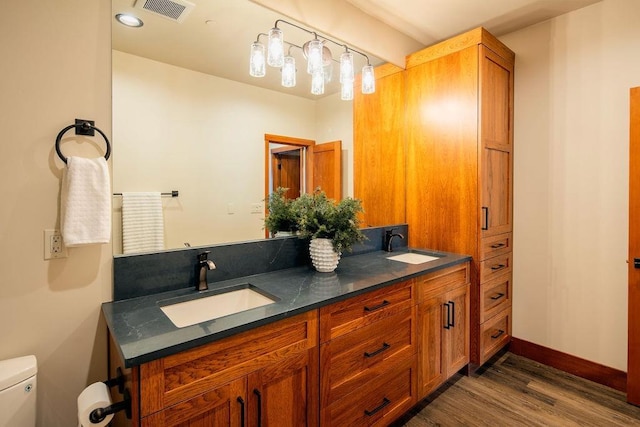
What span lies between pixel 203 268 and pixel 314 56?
143 centimetres

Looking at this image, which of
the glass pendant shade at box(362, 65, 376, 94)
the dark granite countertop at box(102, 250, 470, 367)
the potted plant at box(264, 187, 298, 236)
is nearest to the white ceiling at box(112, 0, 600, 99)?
the glass pendant shade at box(362, 65, 376, 94)

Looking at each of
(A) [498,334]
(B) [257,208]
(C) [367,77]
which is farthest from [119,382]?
(A) [498,334]

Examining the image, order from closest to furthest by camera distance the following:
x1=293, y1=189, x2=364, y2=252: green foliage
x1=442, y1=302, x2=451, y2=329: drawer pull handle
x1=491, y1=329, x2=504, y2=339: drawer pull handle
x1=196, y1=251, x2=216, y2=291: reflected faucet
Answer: x1=196, y1=251, x2=216, y2=291: reflected faucet
x1=293, y1=189, x2=364, y2=252: green foliage
x1=442, y1=302, x2=451, y2=329: drawer pull handle
x1=491, y1=329, x2=504, y2=339: drawer pull handle

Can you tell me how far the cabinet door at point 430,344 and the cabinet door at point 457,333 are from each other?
0.24 feet

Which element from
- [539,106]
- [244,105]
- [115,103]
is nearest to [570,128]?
[539,106]

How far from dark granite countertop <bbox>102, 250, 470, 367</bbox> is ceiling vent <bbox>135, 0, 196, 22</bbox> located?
4.32 feet

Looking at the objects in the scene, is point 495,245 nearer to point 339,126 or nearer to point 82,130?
point 339,126

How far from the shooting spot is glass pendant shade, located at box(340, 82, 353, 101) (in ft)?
7.39

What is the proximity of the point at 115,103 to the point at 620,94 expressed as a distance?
9.76 feet

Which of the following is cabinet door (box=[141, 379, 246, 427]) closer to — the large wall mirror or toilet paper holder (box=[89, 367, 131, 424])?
toilet paper holder (box=[89, 367, 131, 424])

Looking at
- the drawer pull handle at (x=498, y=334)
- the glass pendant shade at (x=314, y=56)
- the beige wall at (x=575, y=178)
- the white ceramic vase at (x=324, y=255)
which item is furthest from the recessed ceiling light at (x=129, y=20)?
the drawer pull handle at (x=498, y=334)

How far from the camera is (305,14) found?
1.99 m

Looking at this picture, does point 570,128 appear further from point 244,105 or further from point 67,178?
point 67,178

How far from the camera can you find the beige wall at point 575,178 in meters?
2.16
